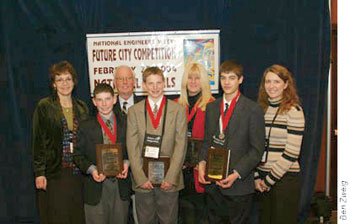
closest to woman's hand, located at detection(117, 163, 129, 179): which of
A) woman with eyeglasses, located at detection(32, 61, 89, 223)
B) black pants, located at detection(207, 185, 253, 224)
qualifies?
woman with eyeglasses, located at detection(32, 61, 89, 223)

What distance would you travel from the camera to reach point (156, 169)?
290 centimetres

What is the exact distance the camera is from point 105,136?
9.75 feet

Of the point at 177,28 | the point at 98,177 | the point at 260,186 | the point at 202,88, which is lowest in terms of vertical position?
the point at 260,186

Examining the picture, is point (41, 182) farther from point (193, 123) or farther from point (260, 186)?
point (260, 186)

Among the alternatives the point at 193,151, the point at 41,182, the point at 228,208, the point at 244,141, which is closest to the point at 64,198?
the point at 41,182

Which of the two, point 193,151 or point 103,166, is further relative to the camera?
point 193,151

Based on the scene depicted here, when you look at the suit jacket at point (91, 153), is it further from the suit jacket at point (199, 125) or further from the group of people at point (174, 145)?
the suit jacket at point (199, 125)

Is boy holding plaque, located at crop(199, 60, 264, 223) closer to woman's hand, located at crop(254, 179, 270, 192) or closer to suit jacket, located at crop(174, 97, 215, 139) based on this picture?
woman's hand, located at crop(254, 179, 270, 192)

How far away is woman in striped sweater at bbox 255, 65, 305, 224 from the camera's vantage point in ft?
9.52

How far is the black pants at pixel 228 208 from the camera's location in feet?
9.29

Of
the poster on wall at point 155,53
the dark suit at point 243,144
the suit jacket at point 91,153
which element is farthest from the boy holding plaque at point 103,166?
the poster on wall at point 155,53

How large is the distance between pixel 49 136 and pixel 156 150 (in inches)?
42.1

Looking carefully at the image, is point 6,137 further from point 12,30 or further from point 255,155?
point 255,155
